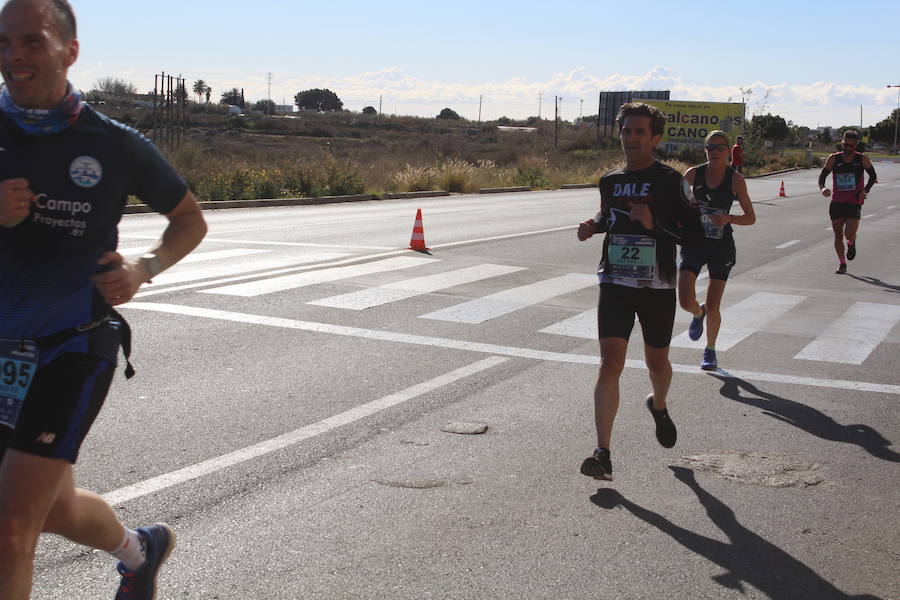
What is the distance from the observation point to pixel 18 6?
2824mm

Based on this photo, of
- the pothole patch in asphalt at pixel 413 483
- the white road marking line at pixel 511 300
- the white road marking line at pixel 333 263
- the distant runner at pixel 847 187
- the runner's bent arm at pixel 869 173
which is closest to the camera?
the pothole patch in asphalt at pixel 413 483

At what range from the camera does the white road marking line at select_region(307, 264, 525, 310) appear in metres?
10.5

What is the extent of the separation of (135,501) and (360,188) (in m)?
26.2

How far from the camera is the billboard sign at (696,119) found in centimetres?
7262

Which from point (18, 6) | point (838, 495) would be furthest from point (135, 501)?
point (838, 495)

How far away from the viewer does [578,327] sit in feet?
31.9

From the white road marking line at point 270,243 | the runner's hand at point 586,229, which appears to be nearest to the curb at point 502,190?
the white road marking line at point 270,243

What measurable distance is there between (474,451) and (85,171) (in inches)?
131

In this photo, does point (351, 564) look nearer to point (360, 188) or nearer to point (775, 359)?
point (775, 359)

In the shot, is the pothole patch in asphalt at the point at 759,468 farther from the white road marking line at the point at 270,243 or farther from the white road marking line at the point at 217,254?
the white road marking line at the point at 270,243

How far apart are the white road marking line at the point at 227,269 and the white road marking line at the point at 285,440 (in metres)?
4.53

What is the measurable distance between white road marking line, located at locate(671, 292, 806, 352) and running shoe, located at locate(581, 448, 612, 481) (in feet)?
13.5

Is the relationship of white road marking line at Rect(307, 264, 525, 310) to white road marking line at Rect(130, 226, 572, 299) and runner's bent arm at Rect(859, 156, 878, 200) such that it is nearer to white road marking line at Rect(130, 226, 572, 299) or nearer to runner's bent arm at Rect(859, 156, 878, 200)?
white road marking line at Rect(130, 226, 572, 299)

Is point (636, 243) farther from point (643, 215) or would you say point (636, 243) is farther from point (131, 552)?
point (131, 552)
